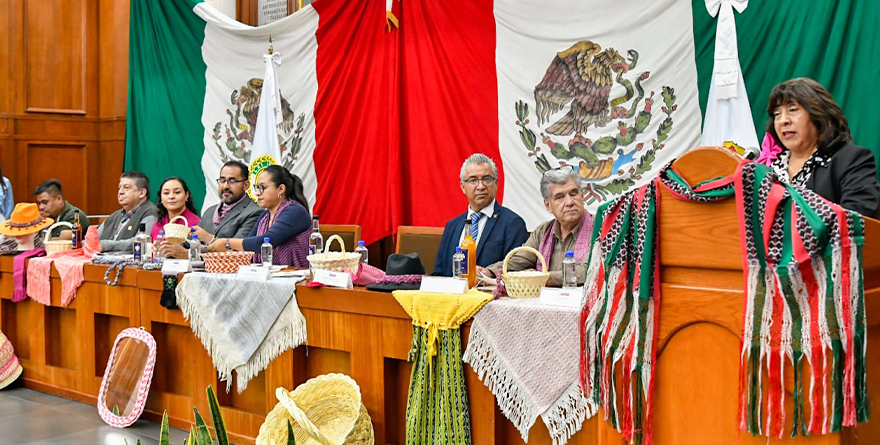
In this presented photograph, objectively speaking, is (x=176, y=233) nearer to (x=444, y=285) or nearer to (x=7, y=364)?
(x=7, y=364)

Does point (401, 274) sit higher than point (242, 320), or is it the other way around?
point (401, 274)

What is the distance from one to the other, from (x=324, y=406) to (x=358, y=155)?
2.29m

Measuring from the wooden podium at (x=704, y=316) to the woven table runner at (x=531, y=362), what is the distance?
2.13 feet

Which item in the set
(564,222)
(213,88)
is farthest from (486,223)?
(213,88)

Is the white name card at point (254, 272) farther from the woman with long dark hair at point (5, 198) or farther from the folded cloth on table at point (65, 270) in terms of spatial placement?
the woman with long dark hair at point (5, 198)

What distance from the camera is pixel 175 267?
299 cm

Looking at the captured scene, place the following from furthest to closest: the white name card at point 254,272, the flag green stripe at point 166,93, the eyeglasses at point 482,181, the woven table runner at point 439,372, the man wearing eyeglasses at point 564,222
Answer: the flag green stripe at point 166,93
the eyeglasses at point 482,181
the white name card at point 254,272
the man wearing eyeglasses at point 564,222
the woven table runner at point 439,372

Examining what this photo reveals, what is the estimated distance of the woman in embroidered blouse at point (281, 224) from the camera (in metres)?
3.33

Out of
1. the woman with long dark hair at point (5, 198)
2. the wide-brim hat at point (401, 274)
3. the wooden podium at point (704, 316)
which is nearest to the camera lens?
the wooden podium at point (704, 316)

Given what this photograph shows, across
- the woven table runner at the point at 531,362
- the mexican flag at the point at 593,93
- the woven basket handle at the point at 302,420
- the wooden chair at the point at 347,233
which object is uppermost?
the mexican flag at the point at 593,93

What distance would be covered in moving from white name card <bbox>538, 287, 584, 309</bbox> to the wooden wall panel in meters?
5.05

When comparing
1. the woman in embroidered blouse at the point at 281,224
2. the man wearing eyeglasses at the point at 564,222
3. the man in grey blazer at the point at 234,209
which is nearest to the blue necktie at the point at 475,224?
the man wearing eyeglasses at the point at 564,222

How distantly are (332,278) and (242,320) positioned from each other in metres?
0.42

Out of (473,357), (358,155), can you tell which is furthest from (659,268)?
(358,155)
